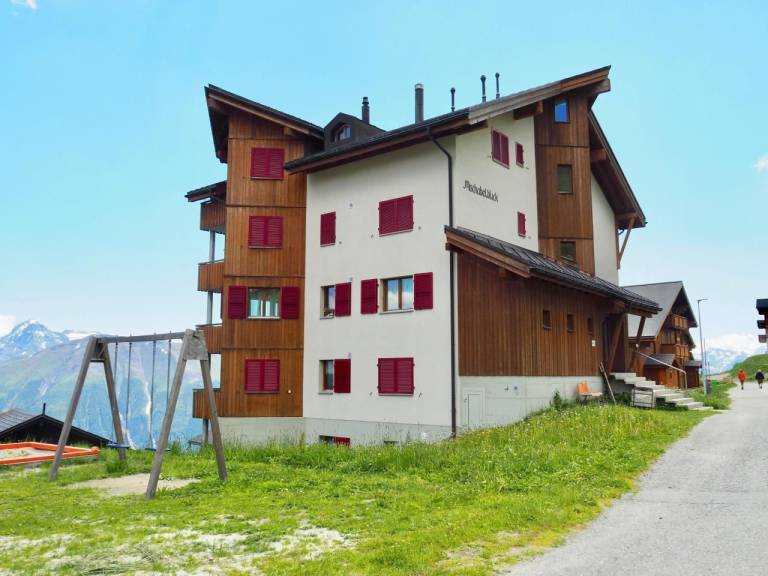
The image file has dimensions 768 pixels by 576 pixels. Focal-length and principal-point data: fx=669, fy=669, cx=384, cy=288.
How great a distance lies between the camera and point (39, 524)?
9.60m

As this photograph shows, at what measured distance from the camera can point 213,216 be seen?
2919cm

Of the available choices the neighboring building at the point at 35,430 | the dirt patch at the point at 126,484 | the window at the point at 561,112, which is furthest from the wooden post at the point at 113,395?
the window at the point at 561,112

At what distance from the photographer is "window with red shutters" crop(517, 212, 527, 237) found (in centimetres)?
2492

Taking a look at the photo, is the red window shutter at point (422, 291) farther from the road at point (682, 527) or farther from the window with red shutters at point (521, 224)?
the road at point (682, 527)

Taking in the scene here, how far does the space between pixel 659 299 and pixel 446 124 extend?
3529 centimetres

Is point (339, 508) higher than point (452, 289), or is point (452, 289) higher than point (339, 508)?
point (452, 289)

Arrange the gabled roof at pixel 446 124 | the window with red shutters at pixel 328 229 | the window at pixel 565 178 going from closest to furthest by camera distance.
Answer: the gabled roof at pixel 446 124
the window with red shutters at pixel 328 229
the window at pixel 565 178

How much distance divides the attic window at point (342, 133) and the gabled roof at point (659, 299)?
24682 mm

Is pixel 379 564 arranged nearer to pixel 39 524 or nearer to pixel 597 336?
pixel 39 524

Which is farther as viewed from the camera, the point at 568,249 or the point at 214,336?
the point at 568,249

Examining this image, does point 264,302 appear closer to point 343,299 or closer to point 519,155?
point 343,299

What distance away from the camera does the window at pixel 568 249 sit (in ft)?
88.0

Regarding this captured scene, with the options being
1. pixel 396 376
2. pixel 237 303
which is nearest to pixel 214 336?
pixel 237 303

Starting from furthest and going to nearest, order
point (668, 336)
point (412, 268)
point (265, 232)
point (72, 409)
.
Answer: point (668, 336)
point (265, 232)
point (412, 268)
point (72, 409)
